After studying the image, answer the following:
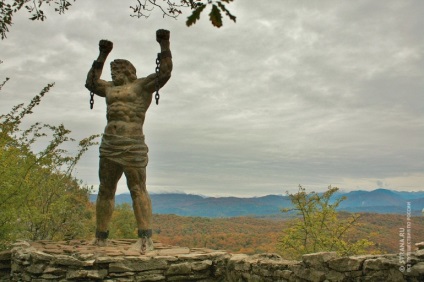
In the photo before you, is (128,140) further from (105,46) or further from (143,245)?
(105,46)

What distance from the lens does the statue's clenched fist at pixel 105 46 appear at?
24.2ft

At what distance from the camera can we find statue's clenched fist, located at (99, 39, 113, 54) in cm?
736

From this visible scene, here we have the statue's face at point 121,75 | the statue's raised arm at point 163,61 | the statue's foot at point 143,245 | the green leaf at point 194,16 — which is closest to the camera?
the green leaf at point 194,16

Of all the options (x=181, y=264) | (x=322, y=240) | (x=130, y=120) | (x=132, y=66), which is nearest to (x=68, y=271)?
(x=181, y=264)

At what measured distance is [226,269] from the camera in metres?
6.21

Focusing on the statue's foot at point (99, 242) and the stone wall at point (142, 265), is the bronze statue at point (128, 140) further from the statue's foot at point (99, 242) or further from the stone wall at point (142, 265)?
the stone wall at point (142, 265)

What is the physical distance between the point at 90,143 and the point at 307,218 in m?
12.0

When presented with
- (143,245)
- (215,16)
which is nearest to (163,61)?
(143,245)

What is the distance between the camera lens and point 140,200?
6.91 meters

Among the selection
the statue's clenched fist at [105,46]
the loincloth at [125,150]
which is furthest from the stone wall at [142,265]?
the statue's clenched fist at [105,46]

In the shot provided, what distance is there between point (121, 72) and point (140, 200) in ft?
7.08

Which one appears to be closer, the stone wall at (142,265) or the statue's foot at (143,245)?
the stone wall at (142,265)

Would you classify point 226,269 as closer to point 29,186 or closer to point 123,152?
point 123,152

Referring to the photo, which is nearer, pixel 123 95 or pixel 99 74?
pixel 123 95
